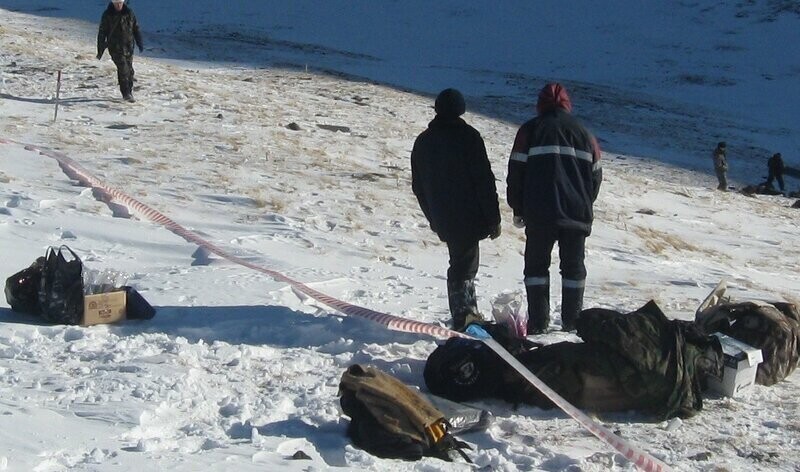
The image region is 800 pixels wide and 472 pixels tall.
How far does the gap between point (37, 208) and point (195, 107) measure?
21.6ft

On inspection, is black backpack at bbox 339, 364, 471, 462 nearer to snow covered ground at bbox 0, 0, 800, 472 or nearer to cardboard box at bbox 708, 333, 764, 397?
snow covered ground at bbox 0, 0, 800, 472

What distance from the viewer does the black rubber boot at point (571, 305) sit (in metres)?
6.83

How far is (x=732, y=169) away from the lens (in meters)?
23.4

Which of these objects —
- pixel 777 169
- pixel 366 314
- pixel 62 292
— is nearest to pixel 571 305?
pixel 366 314

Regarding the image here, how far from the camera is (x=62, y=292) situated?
6219mm

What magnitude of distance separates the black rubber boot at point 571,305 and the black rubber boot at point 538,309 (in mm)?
148

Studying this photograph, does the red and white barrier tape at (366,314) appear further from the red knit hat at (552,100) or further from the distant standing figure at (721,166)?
the distant standing figure at (721,166)

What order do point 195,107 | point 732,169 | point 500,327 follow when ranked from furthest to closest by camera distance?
point 732,169 < point 195,107 < point 500,327

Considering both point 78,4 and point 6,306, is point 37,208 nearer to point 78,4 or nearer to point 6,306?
point 6,306

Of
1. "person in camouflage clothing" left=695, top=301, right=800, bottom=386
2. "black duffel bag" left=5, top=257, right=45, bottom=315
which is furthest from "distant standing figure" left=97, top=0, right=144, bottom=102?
"person in camouflage clothing" left=695, top=301, right=800, bottom=386

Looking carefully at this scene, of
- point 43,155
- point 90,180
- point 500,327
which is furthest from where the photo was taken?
point 43,155

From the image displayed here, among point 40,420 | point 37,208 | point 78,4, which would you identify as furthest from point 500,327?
point 78,4

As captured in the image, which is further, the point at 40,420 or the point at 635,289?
the point at 635,289

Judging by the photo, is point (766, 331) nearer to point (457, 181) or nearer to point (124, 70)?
point (457, 181)
